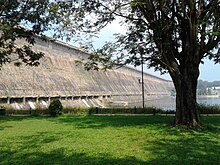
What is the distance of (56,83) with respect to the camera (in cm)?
4219

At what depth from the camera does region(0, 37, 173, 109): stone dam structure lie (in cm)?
3179

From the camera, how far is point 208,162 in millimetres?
6316

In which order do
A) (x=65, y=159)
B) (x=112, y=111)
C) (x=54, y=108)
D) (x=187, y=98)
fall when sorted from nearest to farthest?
(x=65, y=159)
(x=187, y=98)
(x=54, y=108)
(x=112, y=111)

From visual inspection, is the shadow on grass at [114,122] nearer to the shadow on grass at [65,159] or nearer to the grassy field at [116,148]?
the grassy field at [116,148]

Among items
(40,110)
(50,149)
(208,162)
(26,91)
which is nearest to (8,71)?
(26,91)

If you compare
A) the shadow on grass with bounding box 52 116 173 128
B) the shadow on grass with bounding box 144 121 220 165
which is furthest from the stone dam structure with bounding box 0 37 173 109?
the shadow on grass with bounding box 144 121 220 165

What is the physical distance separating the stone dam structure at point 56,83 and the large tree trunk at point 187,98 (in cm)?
946

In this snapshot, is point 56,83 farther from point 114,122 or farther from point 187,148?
point 187,148

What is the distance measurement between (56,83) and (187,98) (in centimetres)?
3196

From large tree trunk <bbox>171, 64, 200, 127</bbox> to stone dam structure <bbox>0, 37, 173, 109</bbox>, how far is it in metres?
9.46

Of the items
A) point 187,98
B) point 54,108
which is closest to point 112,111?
point 54,108

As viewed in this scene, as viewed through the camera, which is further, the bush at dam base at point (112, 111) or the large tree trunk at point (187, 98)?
the bush at dam base at point (112, 111)

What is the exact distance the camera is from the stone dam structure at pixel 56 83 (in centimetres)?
3179

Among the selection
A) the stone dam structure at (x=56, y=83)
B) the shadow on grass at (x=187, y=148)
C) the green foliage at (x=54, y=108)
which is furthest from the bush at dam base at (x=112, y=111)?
the shadow on grass at (x=187, y=148)
